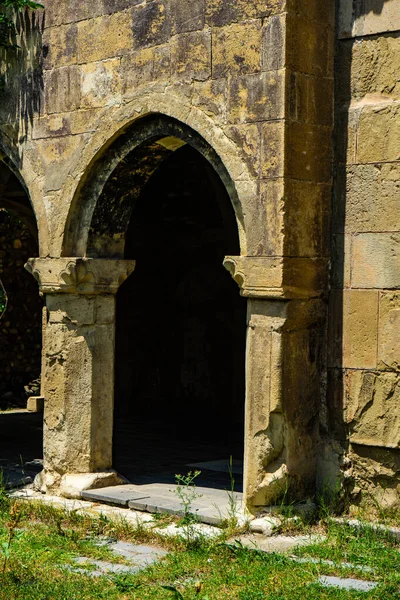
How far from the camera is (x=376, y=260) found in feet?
19.4

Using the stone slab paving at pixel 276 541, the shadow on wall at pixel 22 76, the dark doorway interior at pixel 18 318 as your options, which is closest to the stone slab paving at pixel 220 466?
the stone slab paving at pixel 276 541

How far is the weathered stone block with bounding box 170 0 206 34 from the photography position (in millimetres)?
6285

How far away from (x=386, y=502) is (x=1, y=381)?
8653 mm

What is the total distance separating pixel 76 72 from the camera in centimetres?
708

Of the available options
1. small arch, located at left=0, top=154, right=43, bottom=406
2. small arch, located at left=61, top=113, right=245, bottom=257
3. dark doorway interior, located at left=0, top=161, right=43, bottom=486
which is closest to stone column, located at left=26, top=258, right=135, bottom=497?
small arch, located at left=61, top=113, right=245, bottom=257

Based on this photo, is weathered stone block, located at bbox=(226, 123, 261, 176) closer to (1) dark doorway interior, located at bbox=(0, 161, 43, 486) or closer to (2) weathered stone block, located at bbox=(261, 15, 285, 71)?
(2) weathered stone block, located at bbox=(261, 15, 285, 71)

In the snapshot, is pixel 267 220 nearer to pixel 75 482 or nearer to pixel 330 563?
pixel 330 563

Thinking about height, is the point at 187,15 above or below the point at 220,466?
above

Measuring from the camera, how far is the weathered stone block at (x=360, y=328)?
591 centimetres

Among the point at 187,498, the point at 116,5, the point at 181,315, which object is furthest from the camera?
the point at 181,315

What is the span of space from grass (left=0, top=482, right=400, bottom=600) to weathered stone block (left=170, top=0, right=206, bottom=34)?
322 centimetres

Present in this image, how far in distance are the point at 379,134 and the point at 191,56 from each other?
1.36m

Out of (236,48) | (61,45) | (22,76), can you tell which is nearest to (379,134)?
(236,48)

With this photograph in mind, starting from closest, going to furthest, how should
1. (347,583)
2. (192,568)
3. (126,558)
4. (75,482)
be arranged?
(347,583) → (192,568) → (126,558) → (75,482)
